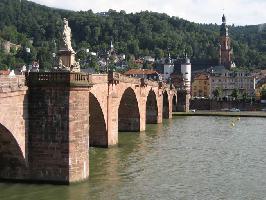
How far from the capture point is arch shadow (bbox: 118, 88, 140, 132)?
188 feet

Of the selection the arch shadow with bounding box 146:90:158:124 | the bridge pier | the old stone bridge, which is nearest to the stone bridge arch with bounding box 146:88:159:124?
the arch shadow with bounding box 146:90:158:124

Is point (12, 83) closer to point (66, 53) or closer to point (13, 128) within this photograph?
point (13, 128)

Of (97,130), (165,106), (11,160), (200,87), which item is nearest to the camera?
(11,160)

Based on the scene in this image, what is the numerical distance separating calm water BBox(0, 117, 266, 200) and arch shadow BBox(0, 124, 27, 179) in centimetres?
72

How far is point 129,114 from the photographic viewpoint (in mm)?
57688

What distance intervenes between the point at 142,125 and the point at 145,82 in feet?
19.3

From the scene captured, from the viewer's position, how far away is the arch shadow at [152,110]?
72.2m

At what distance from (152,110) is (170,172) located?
41.2m

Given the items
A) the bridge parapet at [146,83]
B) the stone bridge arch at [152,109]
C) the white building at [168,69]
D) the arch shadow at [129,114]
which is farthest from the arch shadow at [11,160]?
the white building at [168,69]

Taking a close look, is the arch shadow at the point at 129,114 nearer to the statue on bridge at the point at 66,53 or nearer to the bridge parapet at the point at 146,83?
the bridge parapet at the point at 146,83

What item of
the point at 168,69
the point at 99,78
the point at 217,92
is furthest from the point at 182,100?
the point at 99,78

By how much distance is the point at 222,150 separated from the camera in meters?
43.3

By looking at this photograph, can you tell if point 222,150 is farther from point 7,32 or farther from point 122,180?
point 7,32

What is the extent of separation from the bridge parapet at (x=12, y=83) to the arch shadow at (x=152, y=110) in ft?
151
